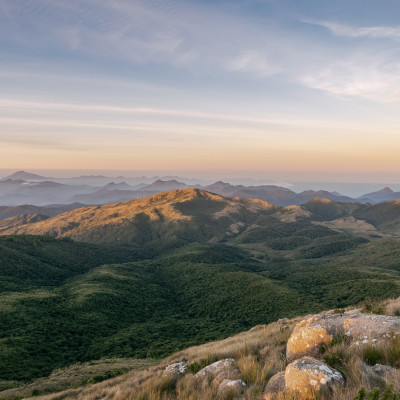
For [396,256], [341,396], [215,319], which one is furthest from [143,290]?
[396,256]

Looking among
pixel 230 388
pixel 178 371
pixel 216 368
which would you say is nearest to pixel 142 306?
pixel 178 371

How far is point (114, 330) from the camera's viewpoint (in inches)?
2515

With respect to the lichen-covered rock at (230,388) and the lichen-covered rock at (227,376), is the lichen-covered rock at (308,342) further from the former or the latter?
the lichen-covered rock at (230,388)

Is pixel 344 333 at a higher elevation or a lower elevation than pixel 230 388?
higher

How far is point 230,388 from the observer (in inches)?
320

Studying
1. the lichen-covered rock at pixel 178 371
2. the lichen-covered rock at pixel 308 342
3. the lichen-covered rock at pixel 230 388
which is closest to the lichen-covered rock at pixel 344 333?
the lichen-covered rock at pixel 308 342

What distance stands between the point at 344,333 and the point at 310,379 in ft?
15.3

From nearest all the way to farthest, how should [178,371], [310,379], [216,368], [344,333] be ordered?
[310,379]
[344,333]
[216,368]
[178,371]

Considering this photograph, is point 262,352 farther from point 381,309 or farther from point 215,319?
point 215,319

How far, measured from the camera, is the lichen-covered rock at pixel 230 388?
7930 millimetres

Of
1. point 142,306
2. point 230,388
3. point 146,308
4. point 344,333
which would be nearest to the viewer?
point 230,388

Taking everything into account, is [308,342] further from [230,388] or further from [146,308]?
[146,308]

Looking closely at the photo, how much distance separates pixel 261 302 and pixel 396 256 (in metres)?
109

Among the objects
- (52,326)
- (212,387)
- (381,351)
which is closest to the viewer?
(381,351)
